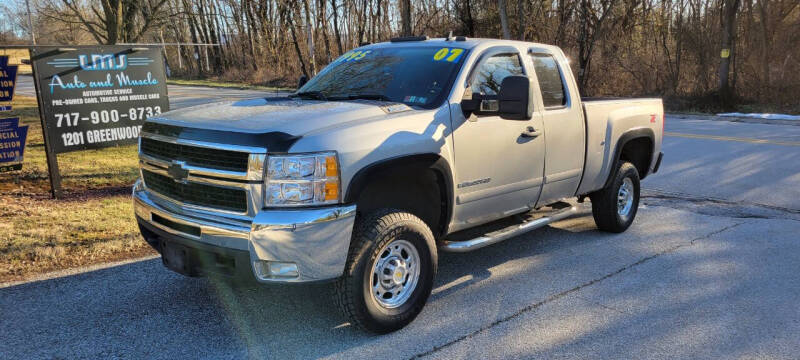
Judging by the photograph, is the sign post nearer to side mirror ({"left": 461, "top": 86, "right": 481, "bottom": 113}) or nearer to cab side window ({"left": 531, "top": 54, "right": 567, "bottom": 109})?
side mirror ({"left": 461, "top": 86, "right": 481, "bottom": 113})

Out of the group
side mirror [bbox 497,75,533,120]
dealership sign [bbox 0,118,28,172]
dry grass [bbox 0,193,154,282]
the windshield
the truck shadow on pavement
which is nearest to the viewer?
the truck shadow on pavement

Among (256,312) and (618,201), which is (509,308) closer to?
(256,312)

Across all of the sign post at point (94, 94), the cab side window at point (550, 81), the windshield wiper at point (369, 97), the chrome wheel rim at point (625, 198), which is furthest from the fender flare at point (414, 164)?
the sign post at point (94, 94)

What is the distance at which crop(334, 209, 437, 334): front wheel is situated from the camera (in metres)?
3.60

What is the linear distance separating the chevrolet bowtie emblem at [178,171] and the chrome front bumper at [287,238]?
277mm

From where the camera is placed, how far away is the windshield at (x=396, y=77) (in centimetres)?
446

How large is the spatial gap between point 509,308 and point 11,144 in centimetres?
718

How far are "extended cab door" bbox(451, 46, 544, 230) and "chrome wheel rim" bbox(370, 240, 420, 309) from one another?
0.55 m

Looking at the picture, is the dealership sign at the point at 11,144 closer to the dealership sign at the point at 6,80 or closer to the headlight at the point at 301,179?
the dealership sign at the point at 6,80

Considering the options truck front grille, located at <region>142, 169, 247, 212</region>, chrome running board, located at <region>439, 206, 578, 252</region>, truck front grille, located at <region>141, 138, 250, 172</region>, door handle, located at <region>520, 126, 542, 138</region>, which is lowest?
chrome running board, located at <region>439, 206, 578, 252</region>

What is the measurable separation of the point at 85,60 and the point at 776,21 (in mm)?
21968

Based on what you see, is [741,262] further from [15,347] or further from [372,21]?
[372,21]

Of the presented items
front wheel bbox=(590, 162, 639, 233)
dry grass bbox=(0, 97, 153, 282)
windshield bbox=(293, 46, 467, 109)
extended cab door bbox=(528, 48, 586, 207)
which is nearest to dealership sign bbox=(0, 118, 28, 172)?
dry grass bbox=(0, 97, 153, 282)

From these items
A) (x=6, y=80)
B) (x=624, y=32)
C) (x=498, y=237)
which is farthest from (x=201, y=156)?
(x=624, y=32)
